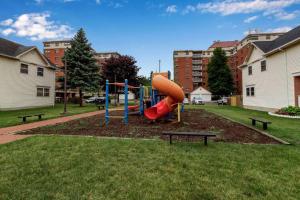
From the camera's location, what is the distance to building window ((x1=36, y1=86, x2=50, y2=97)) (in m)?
25.9

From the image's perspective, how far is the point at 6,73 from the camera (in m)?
21.0

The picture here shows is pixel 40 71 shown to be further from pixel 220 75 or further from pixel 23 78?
pixel 220 75

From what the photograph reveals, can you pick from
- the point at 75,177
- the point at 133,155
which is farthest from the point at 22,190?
the point at 133,155

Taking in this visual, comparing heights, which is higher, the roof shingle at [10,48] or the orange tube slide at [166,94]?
the roof shingle at [10,48]

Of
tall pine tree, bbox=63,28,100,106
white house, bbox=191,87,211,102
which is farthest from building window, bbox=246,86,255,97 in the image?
white house, bbox=191,87,211,102

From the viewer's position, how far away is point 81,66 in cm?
2794

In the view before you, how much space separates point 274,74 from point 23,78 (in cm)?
2824

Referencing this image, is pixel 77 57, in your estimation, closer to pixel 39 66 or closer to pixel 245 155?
pixel 39 66

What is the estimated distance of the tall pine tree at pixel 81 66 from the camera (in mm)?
27734

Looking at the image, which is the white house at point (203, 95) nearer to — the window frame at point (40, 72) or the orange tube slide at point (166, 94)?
the window frame at point (40, 72)

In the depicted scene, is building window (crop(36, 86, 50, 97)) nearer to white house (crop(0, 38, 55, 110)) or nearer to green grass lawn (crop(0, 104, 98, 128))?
white house (crop(0, 38, 55, 110))

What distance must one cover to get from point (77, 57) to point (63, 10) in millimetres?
12358

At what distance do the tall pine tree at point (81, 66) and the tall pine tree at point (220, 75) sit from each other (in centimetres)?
3476

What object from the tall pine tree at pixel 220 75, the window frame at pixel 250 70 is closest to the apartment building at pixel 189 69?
the tall pine tree at pixel 220 75
